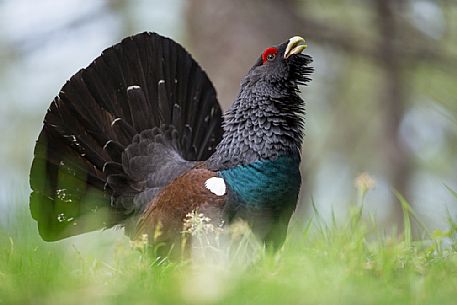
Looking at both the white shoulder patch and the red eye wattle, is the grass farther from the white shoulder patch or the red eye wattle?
the red eye wattle

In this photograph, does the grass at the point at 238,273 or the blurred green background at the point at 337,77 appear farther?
the blurred green background at the point at 337,77

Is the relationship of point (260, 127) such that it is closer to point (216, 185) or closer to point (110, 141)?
point (216, 185)

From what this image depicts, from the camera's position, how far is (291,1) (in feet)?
27.4

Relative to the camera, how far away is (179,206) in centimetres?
472

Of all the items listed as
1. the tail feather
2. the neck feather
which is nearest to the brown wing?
the neck feather

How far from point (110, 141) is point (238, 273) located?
7.47ft

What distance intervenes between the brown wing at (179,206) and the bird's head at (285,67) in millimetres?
692

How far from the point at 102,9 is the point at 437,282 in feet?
24.9

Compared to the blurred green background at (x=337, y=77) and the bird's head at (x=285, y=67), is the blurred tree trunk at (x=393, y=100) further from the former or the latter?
the bird's head at (x=285, y=67)

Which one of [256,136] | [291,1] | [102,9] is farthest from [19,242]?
[102,9]

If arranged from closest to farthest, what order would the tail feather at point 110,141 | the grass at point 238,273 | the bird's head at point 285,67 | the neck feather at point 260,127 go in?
the grass at point 238,273 < the neck feather at point 260,127 < the bird's head at point 285,67 < the tail feather at point 110,141

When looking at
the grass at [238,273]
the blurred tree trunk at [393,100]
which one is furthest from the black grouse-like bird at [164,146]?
the blurred tree trunk at [393,100]

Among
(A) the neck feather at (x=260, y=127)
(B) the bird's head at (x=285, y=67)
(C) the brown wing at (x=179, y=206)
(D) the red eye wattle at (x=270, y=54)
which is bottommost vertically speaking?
(C) the brown wing at (x=179, y=206)

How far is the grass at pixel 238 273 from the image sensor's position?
3.06m
